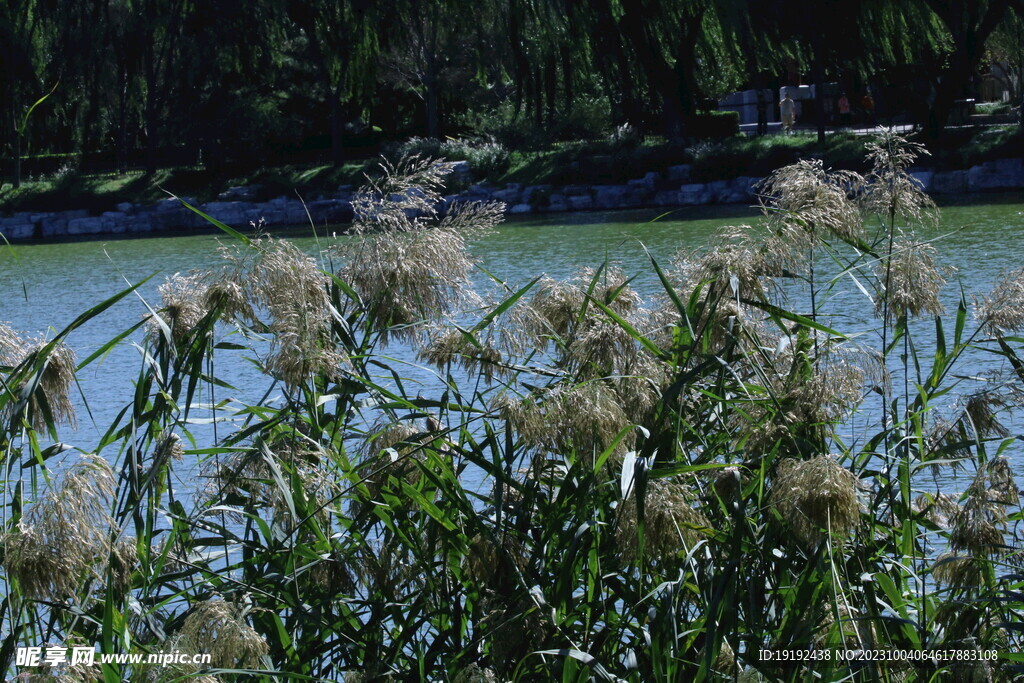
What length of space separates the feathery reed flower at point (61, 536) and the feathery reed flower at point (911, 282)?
1.25 meters

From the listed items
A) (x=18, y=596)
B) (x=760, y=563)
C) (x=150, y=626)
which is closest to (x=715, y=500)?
(x=760, y=563)

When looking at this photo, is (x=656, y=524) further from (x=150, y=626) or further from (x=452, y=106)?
(x=452, y=106)

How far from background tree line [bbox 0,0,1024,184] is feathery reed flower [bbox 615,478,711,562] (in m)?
10.4

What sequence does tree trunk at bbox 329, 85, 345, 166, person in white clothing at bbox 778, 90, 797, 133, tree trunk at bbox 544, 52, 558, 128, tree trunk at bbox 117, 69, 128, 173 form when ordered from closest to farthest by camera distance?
tree trunk at bbox 544, 52, 558, 128 < person in white clothing at bbox 778, 90, 797, 133 < tree trunk at bbox 329, 85, 345, 166 < tree trunk at bbox 117, 69, 128, 173

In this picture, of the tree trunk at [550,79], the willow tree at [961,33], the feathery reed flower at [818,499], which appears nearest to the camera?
the feathery reed flower at [818,499]

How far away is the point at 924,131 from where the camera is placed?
53.3 ft

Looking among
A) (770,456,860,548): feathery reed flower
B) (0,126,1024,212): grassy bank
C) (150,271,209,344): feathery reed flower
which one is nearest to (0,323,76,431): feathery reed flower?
(150,271,209,344): feathery reed flower

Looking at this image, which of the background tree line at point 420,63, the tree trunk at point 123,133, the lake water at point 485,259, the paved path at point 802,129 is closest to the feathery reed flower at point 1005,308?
the lake water at point 485,259

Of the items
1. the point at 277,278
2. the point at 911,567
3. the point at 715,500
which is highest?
the point at 277,278

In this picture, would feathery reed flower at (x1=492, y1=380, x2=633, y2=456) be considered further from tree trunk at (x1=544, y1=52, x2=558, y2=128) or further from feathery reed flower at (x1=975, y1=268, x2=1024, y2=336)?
tree trunk at (x1=544, y1=52, x2=558, y2=128)

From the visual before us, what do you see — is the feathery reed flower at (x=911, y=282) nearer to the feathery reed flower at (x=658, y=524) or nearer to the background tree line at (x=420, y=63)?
the feathery reed flower at (x=658, y=524)

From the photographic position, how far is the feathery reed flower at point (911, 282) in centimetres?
195

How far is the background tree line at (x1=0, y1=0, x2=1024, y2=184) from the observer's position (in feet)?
50.8

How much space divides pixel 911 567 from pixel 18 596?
1.36 metres
